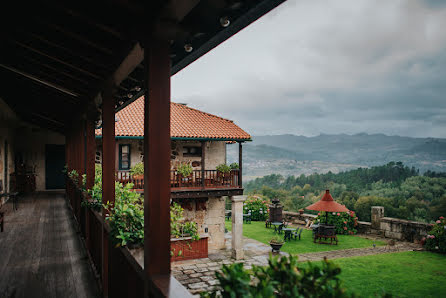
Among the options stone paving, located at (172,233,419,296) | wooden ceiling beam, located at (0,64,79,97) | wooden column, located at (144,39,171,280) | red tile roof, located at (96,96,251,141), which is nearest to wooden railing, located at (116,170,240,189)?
red tile roof, located at (96,96,251,141)

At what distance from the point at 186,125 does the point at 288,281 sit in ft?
44.5

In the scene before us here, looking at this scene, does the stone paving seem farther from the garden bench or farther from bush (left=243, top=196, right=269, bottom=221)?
bush (left=243, top=196, right=269, bottom=221)

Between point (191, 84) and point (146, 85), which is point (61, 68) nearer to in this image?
point (146, 85)

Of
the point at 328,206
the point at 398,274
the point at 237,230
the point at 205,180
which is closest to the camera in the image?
the point at 398,274

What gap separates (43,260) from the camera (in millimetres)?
5043

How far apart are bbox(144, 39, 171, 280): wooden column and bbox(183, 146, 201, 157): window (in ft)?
41.2

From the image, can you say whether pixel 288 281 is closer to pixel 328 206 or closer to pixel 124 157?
pixel 328 206

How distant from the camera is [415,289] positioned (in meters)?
9.16

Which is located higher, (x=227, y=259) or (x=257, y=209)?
(x=257, y=209)

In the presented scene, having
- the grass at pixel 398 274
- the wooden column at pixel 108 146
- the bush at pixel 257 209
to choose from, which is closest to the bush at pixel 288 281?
the wooden column at pixel 108 146

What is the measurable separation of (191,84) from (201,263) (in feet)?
596

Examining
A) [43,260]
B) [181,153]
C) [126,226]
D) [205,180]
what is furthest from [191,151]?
[126,226]

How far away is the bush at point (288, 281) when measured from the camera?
1134mm

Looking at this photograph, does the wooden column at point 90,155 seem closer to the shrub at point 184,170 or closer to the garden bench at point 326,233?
the shrub at point 184,170
